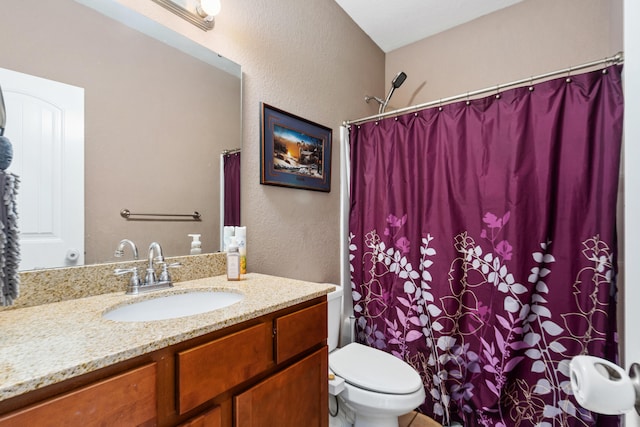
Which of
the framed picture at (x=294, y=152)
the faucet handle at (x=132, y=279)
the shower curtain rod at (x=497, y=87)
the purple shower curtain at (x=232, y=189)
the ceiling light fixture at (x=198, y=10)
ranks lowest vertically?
the faucet handle at (x=132, y=279)

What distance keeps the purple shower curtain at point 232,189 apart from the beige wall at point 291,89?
4 centimetres

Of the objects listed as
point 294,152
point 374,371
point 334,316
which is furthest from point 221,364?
point 294,152

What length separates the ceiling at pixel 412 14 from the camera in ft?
6.30

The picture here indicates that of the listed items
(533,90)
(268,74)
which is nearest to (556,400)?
(533,90)

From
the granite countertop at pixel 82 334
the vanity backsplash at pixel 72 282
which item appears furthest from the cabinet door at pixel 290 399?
the vanity backsplash at pixel 72 282

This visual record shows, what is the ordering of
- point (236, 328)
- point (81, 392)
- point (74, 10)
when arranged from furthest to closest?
point (74, 10) < point (236, 328) < point (81, 392)

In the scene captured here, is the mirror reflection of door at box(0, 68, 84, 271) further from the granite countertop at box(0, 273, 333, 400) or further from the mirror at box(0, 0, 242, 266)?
the granite countertop at box(0, 273, 333, 400)

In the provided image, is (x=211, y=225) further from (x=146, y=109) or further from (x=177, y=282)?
(x=146, y=109)

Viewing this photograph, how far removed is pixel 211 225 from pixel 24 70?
74cm

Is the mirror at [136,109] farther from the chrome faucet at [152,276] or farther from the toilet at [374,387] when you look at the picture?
the toilet at [374,387]

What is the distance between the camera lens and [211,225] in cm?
128

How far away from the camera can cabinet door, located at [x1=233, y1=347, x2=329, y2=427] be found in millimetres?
796

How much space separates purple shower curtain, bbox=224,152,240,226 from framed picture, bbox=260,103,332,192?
0.14 metres

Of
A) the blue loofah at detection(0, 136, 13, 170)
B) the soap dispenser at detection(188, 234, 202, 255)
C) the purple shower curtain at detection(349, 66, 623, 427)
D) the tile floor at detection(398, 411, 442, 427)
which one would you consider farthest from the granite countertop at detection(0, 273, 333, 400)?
the tile floor at detection(398, 411, 442, 427)
